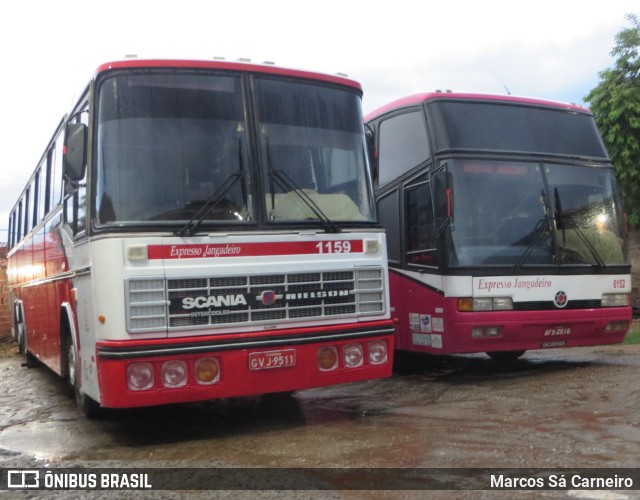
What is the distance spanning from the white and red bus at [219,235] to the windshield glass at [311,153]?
0.01 meters

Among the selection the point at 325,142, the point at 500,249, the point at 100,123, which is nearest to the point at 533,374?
the point at 500,249

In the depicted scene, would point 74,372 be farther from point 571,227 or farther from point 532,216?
point 571,227

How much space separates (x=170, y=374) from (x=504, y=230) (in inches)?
175

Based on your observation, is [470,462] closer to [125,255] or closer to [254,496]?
[254,496]

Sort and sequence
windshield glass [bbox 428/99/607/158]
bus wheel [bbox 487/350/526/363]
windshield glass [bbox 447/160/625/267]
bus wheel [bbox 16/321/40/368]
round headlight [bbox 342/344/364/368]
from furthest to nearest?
bus wheel [bbox 16/321/40/368] → bus wheel [bbox 487/350/526/363] → windshield glass [bbox 428/99/607/158] → windshield glass [bbox 447/160/625/267] → round headlight [bbox 342/344/364/368]

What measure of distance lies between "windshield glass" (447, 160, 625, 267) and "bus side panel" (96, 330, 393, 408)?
7.88 feet

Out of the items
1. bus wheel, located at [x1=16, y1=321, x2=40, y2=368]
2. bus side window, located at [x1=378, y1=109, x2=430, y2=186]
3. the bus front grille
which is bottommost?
bus wheel, located at [x1=16, y1=321, x2=40, y2=368]

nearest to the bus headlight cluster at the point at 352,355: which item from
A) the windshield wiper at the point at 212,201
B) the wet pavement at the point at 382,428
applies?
the wet pavement at the point at 382,428

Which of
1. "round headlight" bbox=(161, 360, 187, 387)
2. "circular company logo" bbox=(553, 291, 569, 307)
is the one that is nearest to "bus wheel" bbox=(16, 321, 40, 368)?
"round headlight" bbox=(161, 360, 187, 387)

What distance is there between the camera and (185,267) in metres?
6.10

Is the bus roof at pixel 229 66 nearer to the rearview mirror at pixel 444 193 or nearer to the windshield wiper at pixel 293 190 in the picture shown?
A: the windshield wiper at pixel 293 190

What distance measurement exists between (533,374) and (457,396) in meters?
1.67

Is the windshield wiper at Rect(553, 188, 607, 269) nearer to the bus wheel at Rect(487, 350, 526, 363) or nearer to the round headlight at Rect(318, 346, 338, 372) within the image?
the bus wheel at Rect(487, 350, 526, 363)

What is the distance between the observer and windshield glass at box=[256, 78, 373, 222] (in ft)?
21.8
